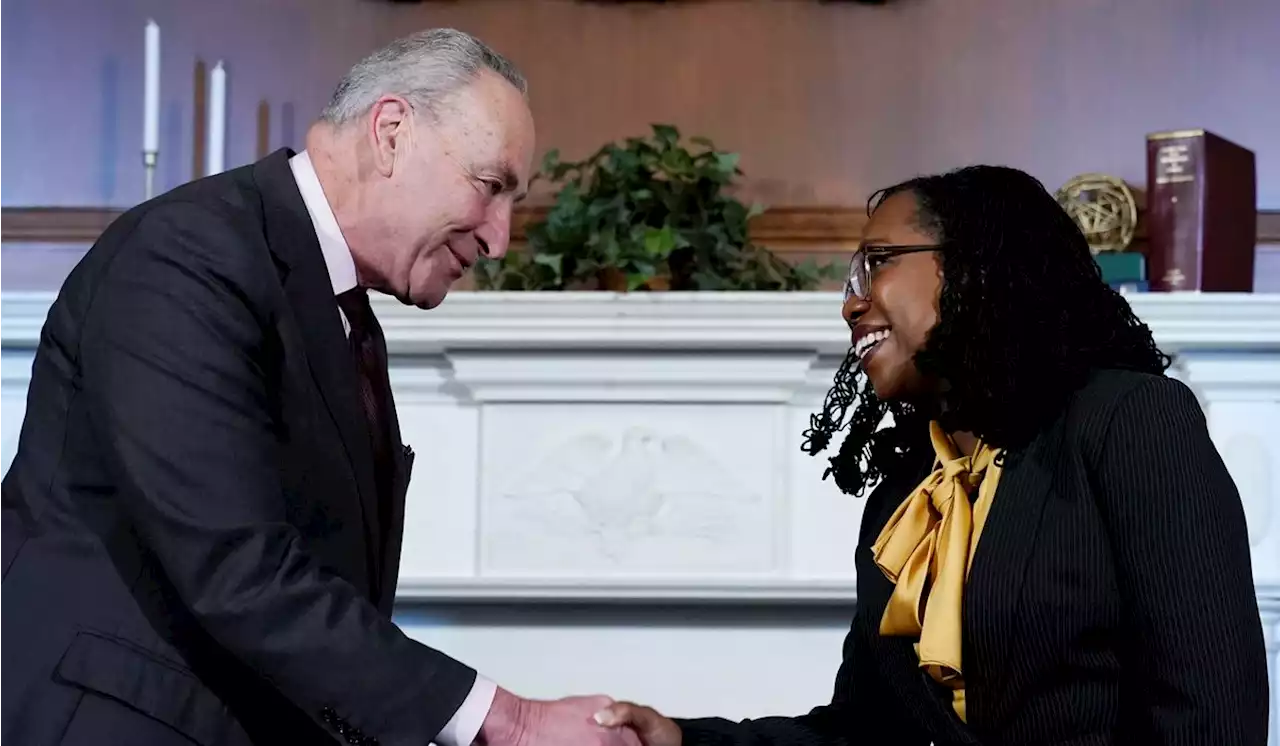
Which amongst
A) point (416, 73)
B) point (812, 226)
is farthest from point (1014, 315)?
point (812, 226)

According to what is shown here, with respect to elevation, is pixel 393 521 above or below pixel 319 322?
below

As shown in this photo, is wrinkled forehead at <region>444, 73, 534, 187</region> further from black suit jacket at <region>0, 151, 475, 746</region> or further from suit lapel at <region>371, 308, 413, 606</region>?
suit lapel at <region>371, 308, 413, 606</region>

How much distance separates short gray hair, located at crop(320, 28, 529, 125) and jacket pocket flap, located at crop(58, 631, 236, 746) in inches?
24.2

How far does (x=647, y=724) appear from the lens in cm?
177

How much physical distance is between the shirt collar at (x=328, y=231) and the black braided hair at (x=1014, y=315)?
2.18 feet

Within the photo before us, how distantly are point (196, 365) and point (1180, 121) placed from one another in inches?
87.4

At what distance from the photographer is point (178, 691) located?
1.33m

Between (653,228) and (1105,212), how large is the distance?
845mm

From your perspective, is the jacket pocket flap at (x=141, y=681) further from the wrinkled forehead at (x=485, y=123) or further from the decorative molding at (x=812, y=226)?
the decorative molding at (x=812, y=226)

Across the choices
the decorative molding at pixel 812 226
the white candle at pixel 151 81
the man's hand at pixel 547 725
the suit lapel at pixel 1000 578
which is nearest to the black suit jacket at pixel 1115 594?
the suit lapel at pixel 1000 578

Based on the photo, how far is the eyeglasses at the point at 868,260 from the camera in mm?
1645

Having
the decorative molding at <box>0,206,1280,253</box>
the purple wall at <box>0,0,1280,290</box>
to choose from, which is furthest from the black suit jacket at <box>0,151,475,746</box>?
the purple wall at <box>0,0,1280,290</box>

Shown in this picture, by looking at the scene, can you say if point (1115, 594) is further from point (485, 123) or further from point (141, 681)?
point (141, 681)

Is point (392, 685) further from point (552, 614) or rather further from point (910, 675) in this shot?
point (552, 614)
